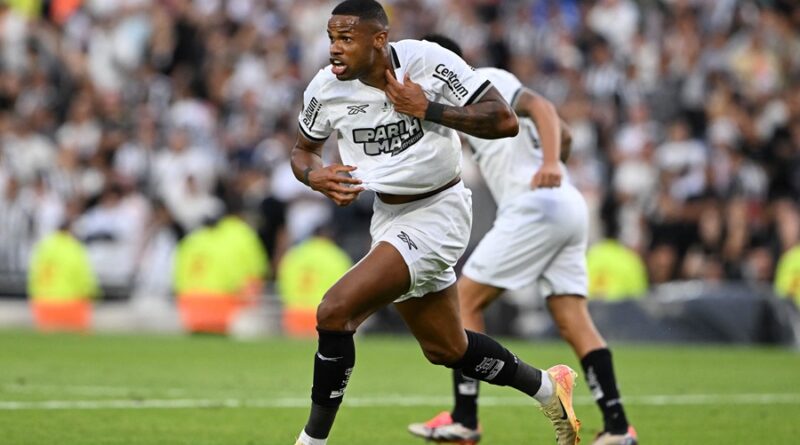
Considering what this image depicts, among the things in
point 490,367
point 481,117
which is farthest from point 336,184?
point 490,367

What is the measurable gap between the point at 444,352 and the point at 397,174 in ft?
3.27

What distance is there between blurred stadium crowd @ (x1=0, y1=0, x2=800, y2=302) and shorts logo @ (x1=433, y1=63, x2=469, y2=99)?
12048 millimetres

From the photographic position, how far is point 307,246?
19609 mm

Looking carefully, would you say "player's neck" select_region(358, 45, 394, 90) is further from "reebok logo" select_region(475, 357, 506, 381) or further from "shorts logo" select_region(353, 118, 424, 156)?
"reebok logo" select_region(475, 357, 506, 381)

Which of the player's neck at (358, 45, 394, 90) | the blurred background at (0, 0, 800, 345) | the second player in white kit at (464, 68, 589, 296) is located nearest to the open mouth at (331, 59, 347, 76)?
the player's neck at (358, 45, 394, 90)

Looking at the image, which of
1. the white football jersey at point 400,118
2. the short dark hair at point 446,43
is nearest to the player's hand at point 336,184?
the white football jersey at point 400,118

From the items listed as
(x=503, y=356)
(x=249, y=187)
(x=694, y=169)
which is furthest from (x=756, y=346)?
(x=503, y=356)

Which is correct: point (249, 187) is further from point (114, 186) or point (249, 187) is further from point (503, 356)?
point (503, 356)

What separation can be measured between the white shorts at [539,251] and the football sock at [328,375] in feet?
7.34

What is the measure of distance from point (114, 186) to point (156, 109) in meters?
2.41

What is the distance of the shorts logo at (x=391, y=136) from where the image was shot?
7418mm

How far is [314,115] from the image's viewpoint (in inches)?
297

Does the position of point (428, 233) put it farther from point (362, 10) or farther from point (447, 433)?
point (447, 433)

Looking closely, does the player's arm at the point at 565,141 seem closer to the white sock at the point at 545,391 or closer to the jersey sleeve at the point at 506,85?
the jersey sleeve at the point at 506,85
